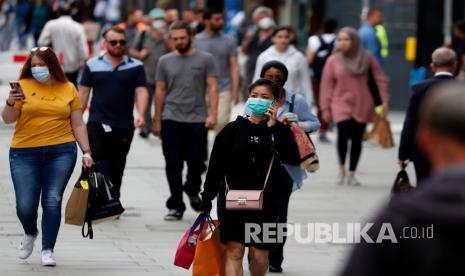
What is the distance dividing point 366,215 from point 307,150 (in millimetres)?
3948

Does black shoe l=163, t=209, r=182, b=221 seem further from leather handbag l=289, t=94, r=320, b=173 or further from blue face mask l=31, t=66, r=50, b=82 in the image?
leather handbag l=289, t=94, r=320, b=173

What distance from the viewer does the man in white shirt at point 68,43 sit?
57.4 feet

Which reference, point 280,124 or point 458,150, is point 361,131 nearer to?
point 280,124

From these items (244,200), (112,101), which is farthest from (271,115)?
(112,101)

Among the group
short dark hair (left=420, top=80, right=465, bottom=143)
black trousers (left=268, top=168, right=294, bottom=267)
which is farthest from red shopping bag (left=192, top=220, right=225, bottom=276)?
short dark hair (left=420, top=80, right=465, bottom=143)

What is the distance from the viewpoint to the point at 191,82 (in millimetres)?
11547

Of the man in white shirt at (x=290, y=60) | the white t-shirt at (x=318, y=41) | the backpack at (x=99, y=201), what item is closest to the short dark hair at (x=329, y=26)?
the white t-shirt at (x=318, y=41)

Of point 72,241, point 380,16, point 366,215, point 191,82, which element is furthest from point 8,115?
point 380,16

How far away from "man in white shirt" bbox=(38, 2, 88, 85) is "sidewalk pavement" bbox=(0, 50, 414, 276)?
4.19 ft

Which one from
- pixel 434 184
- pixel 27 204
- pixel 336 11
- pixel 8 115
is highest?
pixel 434 184

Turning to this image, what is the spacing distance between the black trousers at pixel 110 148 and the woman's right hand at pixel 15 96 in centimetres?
210

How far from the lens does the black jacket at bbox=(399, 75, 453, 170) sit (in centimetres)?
912

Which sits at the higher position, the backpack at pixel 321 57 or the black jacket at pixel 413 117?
the black jacket at pixel 413 117

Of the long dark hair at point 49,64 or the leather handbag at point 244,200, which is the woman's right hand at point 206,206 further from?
the long dark hair at point 49,64
